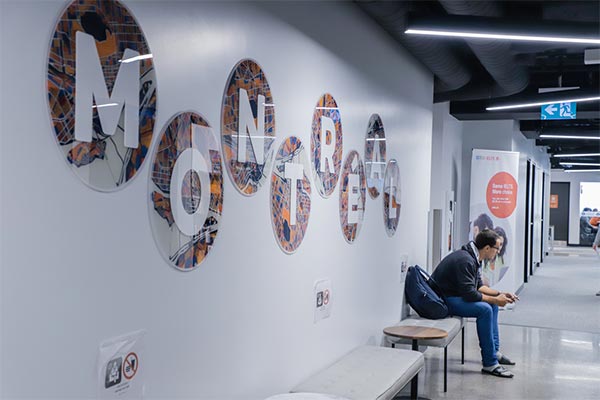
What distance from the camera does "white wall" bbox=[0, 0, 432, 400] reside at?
6.81 feet

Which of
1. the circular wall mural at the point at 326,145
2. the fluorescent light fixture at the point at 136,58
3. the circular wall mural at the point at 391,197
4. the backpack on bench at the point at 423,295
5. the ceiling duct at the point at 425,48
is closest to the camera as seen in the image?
the fluorescent light fixture at the point at 136,58

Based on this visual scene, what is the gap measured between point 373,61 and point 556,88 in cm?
418

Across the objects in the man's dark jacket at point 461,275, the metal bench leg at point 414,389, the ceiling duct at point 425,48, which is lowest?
the metal bench leg at point 414,389

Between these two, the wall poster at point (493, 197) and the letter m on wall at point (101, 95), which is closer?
the letter m on wall at point (101, 95)

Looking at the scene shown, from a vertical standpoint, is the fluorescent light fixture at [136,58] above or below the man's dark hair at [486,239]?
Answer: above

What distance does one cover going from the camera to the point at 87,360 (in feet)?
7.70

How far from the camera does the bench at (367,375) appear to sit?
3826mm

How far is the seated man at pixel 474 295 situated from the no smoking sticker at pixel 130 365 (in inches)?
167

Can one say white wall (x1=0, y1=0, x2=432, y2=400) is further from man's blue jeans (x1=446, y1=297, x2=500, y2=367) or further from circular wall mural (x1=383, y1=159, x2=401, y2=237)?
man's blue jeans (x1=446, y1=297, x2=500, y2=367)

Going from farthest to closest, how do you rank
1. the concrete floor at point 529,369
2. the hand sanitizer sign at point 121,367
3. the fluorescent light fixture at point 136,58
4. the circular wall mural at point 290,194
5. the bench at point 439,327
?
the concrete floor at point 529,369, the bench at point 439,327, the circular wall mural at point 290,194, the fluorescent light fixture at point 136,58, the hand sanitizer sign at point 121,367

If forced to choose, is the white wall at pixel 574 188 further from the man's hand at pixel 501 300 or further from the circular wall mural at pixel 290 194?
the circular wall mural at pixel 290 194

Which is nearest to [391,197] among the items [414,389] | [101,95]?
[414,389]

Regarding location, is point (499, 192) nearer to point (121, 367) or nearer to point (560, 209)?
point (121, 367)

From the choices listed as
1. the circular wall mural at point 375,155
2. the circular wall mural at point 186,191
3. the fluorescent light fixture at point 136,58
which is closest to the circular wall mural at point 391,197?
the circular wall mural at point 375,155
